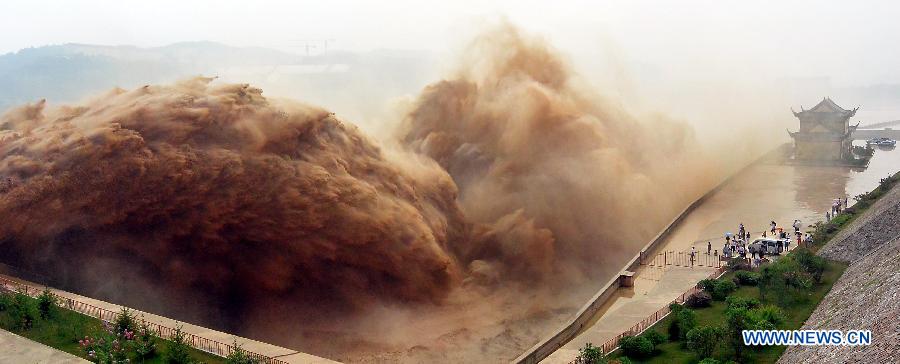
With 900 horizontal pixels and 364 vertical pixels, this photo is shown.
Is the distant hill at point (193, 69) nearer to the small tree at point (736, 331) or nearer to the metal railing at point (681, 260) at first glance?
the metal railing at point (681, 260)

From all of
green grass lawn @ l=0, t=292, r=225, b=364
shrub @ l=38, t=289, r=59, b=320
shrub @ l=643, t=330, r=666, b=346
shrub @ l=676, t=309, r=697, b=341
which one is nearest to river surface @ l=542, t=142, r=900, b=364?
shrub @ l=643, t=330, r=666, b=346

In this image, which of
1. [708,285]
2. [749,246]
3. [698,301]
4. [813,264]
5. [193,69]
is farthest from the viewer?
[193,69]

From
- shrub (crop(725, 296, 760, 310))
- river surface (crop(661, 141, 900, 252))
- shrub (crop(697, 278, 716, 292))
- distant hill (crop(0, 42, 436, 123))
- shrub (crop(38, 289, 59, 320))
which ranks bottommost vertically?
shrub (crop(725, 296, 760, 310))

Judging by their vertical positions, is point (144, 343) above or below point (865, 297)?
below

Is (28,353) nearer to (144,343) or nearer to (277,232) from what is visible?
(144,343)

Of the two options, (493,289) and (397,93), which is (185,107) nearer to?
(493,289)

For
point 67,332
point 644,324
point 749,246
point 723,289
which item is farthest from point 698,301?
point 67,332

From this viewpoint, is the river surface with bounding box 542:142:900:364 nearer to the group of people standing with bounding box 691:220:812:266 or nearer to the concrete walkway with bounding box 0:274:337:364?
the group of people standing with bounding box 691:220:812:266

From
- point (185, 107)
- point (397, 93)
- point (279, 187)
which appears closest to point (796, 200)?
point (279, 187)
